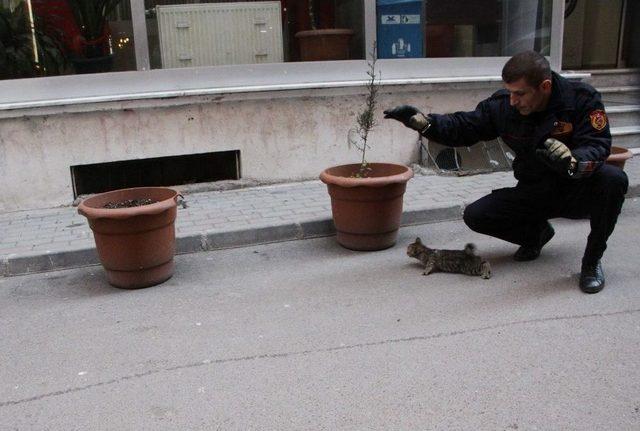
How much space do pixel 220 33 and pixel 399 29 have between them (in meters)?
2.15

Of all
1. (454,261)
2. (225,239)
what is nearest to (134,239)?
(225,239)

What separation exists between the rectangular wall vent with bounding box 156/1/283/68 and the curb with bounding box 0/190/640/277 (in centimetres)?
246

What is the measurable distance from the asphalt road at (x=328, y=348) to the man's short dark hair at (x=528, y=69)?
1.37 m

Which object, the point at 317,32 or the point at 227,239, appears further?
the point at 317,32

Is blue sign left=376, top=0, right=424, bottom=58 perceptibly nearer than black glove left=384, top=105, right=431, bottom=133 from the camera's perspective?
No

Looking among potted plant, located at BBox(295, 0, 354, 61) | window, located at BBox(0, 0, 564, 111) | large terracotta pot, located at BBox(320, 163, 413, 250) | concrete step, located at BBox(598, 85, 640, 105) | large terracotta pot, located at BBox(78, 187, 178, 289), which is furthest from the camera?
concrete step, located at BBox(598, 85, 640, 105)

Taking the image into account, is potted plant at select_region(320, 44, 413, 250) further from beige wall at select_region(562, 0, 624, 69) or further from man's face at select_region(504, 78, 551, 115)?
beige wall at select_region(562, 0, 624, 69)

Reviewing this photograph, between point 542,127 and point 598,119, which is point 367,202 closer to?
point 542,127

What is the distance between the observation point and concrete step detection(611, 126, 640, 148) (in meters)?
7.80

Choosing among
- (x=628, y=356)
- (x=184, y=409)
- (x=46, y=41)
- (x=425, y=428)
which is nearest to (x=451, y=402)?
(x=425, y=428)

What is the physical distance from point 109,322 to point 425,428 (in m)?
2.18

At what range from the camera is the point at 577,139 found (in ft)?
12.8

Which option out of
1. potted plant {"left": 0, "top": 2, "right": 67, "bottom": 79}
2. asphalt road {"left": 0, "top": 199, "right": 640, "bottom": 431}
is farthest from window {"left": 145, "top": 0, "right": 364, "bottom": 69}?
asphalt road {"left": 0, "top": 199, "right": 640, "bottom": 431}

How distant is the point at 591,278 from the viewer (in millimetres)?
3986
